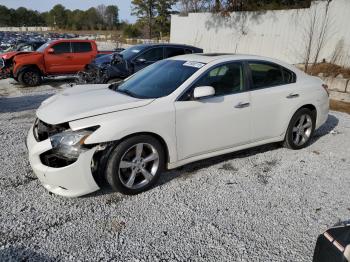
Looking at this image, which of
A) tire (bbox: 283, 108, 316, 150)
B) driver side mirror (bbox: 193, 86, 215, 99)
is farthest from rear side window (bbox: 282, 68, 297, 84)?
driver side mirror (bbox: 193, 86, 215, 99)

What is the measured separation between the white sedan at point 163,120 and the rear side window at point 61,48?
25.3 ft

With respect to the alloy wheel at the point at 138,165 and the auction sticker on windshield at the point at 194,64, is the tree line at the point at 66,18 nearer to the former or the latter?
the auction sticker on windshield at the point at 194,64

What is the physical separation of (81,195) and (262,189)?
6.99 ft

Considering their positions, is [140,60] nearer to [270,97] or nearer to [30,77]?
[30,77]

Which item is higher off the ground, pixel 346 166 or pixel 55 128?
pixel 55 128

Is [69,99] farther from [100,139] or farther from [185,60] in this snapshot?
[185,60]

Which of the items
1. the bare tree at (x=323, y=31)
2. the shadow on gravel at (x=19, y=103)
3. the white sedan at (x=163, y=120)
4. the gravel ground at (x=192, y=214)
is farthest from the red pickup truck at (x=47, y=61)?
the bare tree at (x=323, y=31)

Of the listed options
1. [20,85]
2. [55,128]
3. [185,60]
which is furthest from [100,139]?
[20,85]

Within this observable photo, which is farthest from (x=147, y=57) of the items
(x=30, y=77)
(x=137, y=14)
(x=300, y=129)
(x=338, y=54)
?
(x=137, y=14)

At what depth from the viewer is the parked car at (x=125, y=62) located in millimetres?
8461

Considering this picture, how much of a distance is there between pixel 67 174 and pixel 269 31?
1368cm

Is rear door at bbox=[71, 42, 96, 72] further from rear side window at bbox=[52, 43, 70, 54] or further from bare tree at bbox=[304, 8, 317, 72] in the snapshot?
bare tree at bbox=[304, 8, 317, 72]

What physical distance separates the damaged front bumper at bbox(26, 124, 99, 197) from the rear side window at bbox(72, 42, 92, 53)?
9.22 metres

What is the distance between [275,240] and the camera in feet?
10.2
